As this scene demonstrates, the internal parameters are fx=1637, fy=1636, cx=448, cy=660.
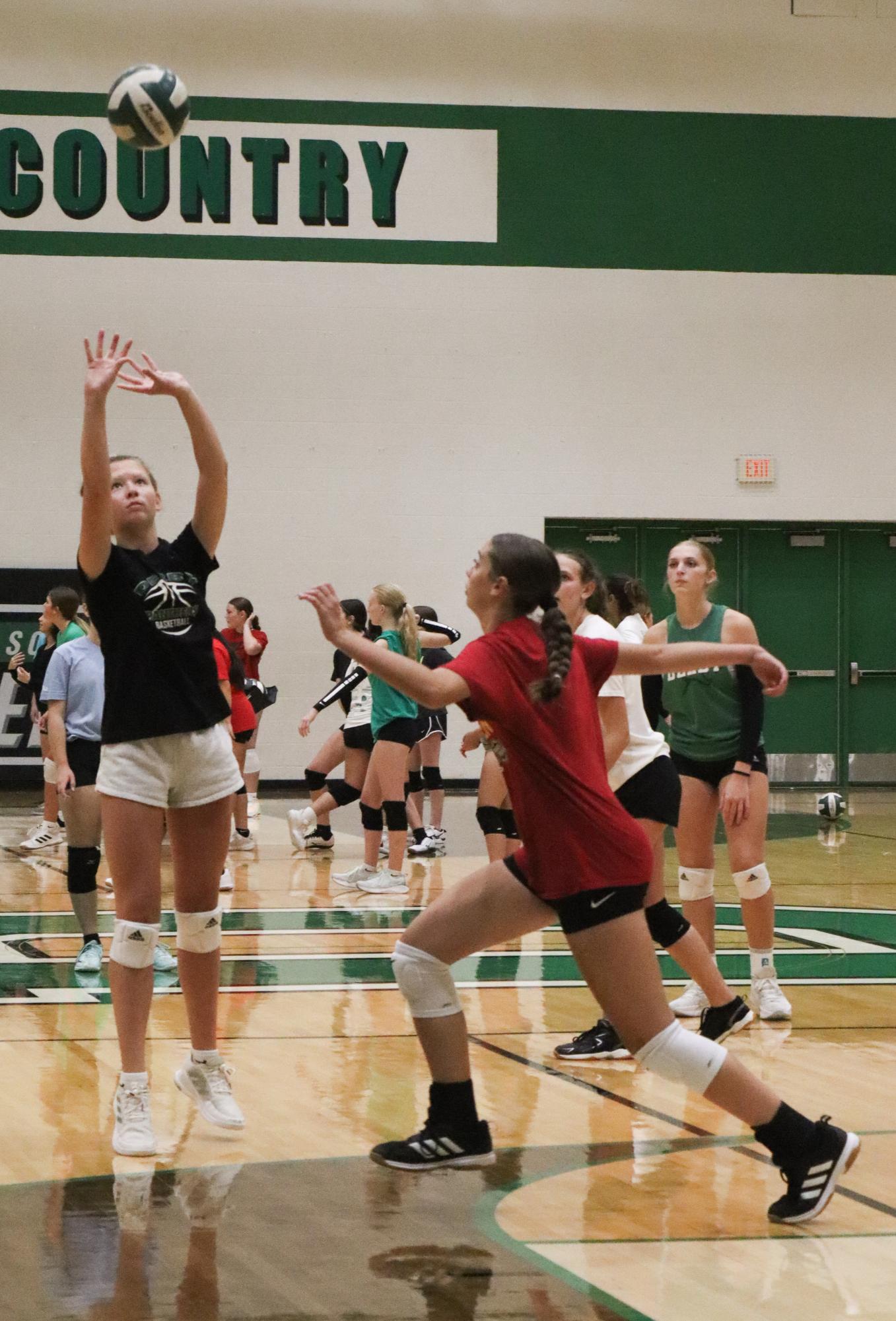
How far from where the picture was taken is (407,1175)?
4539 millimetres

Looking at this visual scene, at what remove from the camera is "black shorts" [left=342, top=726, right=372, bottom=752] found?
11.9 m

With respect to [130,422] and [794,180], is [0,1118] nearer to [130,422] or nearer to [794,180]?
[130,422]

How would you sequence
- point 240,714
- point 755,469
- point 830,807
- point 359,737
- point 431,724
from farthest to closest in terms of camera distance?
point 755,469
point 830,807
point 431,724
point 240,714
point 359,737

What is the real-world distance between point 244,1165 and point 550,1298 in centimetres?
132

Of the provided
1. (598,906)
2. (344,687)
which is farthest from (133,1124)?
(344,687)

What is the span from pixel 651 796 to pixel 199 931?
196cm

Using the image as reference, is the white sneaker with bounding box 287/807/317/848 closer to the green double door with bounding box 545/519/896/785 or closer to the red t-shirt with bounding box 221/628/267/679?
Answer: the red t-shirt with bounding box 221/628/267/679

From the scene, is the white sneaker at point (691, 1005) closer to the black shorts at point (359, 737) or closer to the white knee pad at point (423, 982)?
the white knee pad at point (423, 982)

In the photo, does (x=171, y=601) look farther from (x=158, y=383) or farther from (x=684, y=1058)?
(x=684, y=1058)

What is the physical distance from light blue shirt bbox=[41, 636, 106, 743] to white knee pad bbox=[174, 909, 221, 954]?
293 centimetres

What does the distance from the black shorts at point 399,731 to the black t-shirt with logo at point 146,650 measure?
616 centimetres

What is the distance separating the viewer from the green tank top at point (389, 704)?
35.2 feet

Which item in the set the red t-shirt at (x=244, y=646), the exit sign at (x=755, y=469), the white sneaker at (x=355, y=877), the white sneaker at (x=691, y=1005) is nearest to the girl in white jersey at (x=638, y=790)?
the white sneaker at (x=691, y=1005)

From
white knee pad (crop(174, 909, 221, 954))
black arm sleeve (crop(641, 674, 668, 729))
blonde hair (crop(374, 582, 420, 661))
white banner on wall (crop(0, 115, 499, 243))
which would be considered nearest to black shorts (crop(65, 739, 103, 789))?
black arm sleeve (crop(641, 674, 668, 729))
